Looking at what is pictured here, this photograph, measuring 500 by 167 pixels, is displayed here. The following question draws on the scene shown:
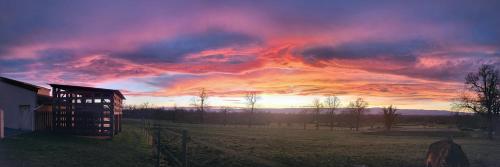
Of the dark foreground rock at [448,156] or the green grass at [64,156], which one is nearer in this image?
the dark foreground rock at [448,156]

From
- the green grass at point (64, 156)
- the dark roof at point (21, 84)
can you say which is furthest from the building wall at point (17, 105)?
the green grass at point (64, 156)

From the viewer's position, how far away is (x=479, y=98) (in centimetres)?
6359

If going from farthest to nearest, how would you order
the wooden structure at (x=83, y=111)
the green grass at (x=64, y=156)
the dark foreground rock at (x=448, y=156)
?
the wooden structure at (x=83, y=111) → the green grass at (x=64, y=156) → the dark foreground rock at (x=448, y=156)

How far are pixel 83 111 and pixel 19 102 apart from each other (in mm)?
5759

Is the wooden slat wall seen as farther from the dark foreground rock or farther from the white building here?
the dark foreground rock

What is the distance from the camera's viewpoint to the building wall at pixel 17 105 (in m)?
33.9

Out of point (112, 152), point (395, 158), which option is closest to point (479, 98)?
point (395, 158)

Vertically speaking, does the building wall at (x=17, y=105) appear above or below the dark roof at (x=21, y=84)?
below

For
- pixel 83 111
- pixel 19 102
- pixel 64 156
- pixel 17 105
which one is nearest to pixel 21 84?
pixel 19 102

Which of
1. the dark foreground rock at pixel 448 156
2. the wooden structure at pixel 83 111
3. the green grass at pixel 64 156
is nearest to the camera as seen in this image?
the dark foreground rock at pixel 448 156

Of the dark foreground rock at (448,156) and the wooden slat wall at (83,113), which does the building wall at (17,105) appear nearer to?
the wooden slat wall at (83,113)

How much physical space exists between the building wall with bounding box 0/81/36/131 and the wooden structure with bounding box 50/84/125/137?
6.38 feet

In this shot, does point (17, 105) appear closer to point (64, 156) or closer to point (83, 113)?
point (83, 113)

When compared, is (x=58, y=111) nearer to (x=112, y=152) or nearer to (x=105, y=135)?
(x=105, y=135)
